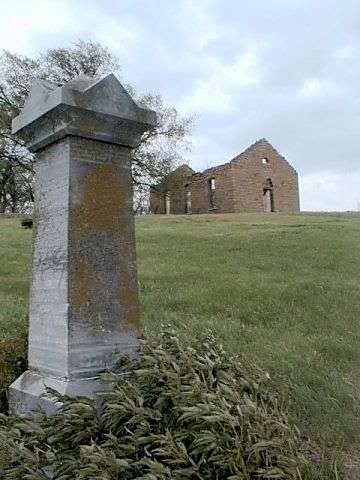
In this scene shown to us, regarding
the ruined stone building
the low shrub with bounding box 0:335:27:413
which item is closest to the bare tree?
the ruined stone building

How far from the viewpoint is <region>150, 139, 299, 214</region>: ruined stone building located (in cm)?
3259

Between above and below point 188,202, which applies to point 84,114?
below

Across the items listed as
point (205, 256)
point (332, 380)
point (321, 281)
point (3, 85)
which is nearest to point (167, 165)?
point (3, 85)

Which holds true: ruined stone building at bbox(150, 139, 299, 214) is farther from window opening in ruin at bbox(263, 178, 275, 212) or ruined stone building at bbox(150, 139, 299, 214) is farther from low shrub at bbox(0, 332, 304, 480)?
low shrub at bbox(0, 332, 304, 480)

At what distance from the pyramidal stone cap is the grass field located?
211cm

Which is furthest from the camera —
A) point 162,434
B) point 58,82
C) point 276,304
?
point 58,82

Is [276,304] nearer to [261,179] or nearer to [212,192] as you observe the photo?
[212,192]

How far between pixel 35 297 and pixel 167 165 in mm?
25235

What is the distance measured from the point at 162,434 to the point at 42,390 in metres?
1.14

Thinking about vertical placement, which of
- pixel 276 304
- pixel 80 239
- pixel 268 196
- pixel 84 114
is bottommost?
pixel 276 304

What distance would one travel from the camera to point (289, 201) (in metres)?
36.2

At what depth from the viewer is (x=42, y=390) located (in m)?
3.16

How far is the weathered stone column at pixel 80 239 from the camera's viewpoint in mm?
3117

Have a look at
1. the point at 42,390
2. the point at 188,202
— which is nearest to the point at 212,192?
the point at 188,202
